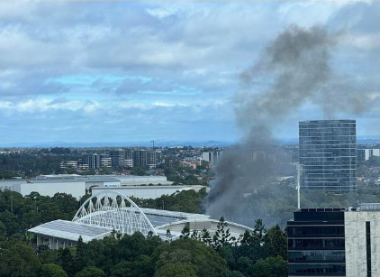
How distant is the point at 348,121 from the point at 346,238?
93269 millimetres

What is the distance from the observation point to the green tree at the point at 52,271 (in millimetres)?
57938

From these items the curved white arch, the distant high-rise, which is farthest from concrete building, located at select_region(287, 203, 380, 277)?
the distant high-rise

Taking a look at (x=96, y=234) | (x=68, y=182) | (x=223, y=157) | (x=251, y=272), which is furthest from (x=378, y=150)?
(x=251, y=272)

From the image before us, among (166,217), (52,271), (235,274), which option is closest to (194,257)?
(235,274)

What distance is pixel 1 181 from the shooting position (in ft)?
474

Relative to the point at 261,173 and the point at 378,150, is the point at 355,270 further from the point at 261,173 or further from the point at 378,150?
the point at 378,150

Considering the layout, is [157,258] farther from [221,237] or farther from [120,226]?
[120,226]

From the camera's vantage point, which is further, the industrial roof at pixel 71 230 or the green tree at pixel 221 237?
the industrial roof at pixel 71 230

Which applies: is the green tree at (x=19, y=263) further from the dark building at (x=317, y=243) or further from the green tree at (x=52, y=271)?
the dark building at (x=317, y=243)

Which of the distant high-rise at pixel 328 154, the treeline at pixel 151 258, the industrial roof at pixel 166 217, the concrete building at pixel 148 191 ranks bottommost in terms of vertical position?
the treeline at pixel 151 258

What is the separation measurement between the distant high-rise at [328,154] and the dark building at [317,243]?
7989cm

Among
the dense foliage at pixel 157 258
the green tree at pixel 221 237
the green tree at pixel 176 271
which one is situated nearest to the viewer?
the green tree at pixel 176 271

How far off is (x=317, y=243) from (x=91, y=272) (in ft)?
45.0

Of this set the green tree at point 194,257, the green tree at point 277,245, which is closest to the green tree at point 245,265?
the green tree at point 277,245
